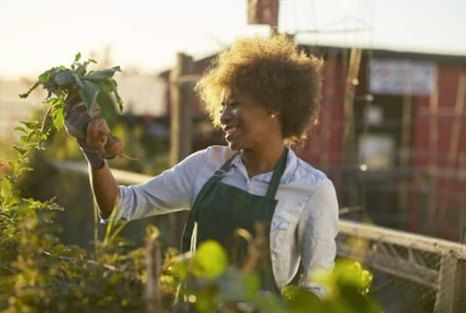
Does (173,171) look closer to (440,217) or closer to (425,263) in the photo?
(425,263)

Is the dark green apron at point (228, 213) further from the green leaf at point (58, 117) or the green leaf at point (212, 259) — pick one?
the green leaf at point (212, 259)

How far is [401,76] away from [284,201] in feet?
40.1

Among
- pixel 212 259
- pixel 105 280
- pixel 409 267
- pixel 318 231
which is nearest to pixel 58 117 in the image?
pixel 318 231

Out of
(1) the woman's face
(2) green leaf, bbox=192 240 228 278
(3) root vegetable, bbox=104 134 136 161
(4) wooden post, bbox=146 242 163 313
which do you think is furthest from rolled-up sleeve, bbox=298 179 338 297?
(2) green leaf, bbox=192 240 228 278

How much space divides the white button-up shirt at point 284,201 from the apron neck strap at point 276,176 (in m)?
0.01

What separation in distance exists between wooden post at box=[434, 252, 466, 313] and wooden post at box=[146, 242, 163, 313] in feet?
7.70

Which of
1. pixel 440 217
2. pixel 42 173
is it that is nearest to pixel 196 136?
pixel 440 217

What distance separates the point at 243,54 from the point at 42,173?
242 inches

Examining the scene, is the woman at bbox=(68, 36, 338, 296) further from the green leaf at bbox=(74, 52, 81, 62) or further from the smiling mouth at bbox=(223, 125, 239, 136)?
the green leaf at bbox=(74, 52, 81, 62)

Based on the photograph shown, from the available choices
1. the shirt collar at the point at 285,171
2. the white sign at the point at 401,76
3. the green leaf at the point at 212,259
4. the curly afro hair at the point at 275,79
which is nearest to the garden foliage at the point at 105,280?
the green leaf at the point at 212,259

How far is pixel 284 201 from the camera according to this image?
275 cm

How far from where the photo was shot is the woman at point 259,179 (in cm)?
270

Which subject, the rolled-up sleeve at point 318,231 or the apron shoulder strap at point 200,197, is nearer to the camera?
the rolled-up sleeve at point 318,231

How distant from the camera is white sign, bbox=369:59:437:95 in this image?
14.4m
